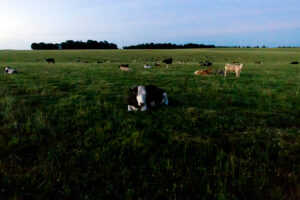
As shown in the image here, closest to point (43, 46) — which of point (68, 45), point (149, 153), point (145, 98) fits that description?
point (68, 45)

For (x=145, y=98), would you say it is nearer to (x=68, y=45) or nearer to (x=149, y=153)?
(x=149, y=153)

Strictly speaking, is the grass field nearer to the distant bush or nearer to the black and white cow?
the black and white cow

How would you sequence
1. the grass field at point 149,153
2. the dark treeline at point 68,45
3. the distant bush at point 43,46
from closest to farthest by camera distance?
the grass field at point 149,153 → the distant bush at point 43,46 → the dark treeline at point 68,45

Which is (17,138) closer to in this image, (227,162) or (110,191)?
(110,191)

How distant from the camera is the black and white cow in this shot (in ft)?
20.5

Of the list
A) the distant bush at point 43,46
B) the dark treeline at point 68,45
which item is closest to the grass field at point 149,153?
the dark treeline at point 68,45

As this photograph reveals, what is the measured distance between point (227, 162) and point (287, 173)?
3.21 ft

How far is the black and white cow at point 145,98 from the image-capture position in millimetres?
6234

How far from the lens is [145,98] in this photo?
20.9 feet

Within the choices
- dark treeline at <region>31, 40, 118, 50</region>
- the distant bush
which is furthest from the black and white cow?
the distant bush

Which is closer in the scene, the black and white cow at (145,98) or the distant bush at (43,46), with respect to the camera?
the black and white cow at (145,98)

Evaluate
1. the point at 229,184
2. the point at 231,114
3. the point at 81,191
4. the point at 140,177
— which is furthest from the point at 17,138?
the point at 231,114

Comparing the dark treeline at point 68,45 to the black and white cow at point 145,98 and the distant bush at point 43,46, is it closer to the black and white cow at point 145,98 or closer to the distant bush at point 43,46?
the distant bush at point 43,46

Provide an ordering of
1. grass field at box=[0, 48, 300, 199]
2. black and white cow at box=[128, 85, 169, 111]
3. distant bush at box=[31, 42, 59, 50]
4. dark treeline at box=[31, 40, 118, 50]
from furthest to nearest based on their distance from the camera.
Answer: dark treeline at box=[31, 40, 118, 50]
distant bush at box=[31, 42, 59, 50]
black and white cow at box=[128, 85, 169, 111]
grass field at box=[0, 48, 300, 199]
